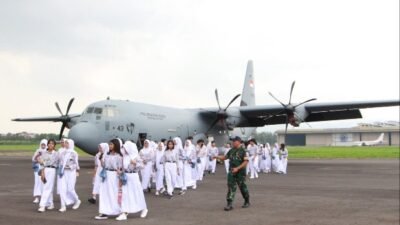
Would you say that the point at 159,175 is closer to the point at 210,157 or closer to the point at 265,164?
the point at 210,157

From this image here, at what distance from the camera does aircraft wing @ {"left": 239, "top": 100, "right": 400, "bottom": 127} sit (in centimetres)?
3138

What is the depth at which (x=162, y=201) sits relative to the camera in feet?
43.2

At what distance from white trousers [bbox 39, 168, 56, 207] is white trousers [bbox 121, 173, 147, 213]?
2127mm

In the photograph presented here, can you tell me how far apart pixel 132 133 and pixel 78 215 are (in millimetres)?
15331

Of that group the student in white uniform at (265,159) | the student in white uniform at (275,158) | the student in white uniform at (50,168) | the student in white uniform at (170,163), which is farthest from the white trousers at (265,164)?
the student in white uniform at (50,168)

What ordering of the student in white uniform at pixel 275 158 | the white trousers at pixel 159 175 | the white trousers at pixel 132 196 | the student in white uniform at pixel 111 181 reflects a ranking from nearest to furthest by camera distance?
the white trousers at pixel 132 196 < the student in white uniform at pixel 111 181 < the white trousers at pixel 159 175 < the student in white uniform at pixel 275 158

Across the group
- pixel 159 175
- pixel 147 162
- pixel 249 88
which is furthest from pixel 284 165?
pixel 249 88

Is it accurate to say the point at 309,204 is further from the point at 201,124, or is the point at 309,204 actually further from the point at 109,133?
the point at 201,124

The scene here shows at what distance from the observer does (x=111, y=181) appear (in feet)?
33.9

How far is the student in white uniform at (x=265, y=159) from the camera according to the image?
26014mm

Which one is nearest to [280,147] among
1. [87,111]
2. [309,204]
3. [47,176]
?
[87,111]

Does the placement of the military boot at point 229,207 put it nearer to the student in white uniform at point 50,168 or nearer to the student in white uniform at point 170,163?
the student in white uniform at point 170,163

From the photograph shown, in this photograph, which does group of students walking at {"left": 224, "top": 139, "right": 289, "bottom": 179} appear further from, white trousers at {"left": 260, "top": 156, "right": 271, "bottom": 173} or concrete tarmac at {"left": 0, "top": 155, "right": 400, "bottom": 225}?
concrete tarmac at {"left": 0, "top": 155, "right": 400, "bottom": 225}

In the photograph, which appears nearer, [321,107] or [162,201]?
[162,201]
